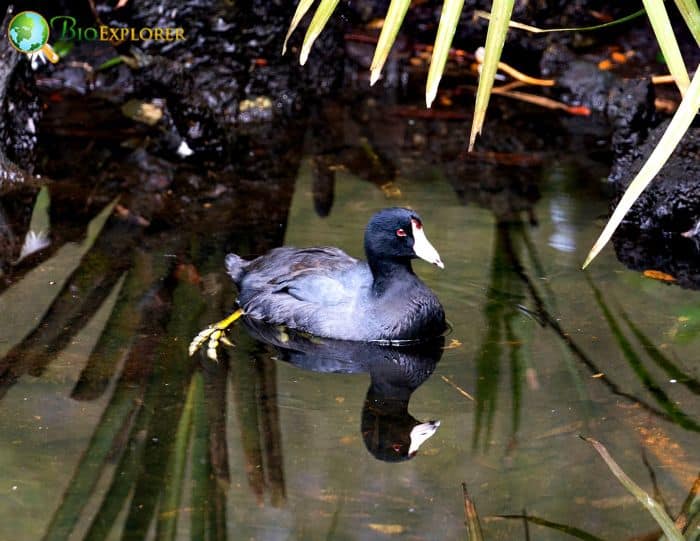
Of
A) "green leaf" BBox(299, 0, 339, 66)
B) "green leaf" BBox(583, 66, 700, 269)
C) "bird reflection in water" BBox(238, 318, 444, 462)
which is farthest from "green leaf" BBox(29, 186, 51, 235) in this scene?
"green leaf" BBox(583, 66, 700, 269)

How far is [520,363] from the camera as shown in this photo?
197 inches

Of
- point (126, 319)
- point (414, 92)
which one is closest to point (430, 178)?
point (414, 92)

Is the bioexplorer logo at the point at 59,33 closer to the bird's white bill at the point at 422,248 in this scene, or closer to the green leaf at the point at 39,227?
the green leaf at the point at 39,227

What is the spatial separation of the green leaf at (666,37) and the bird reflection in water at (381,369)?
170cm

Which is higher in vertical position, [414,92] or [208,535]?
[414,92]

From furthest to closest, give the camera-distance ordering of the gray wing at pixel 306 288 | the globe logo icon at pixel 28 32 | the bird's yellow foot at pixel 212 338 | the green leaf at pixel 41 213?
1. the globe logo icon at pixel 28 32
2. the green leaf at pixel 41 213
3. the gray wing at pixel 306 288
4. the bird's yellow foot at pixel 212 338

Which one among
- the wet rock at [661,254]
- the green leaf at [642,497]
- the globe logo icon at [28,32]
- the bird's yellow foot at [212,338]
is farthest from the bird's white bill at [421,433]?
the globe logo icon at [28,32]

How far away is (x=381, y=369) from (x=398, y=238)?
2.20 feet

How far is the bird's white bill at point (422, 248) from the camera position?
207 inches

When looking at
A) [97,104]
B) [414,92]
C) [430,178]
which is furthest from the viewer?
[414,92]

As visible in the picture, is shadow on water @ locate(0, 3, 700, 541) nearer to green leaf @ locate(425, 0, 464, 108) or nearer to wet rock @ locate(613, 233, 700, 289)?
wet rock @ locate(613, 233, 700, 289)

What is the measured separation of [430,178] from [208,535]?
4.27m

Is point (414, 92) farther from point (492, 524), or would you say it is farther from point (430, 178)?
point (492, 524)

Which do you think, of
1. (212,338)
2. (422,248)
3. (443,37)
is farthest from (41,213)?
(443,37)
